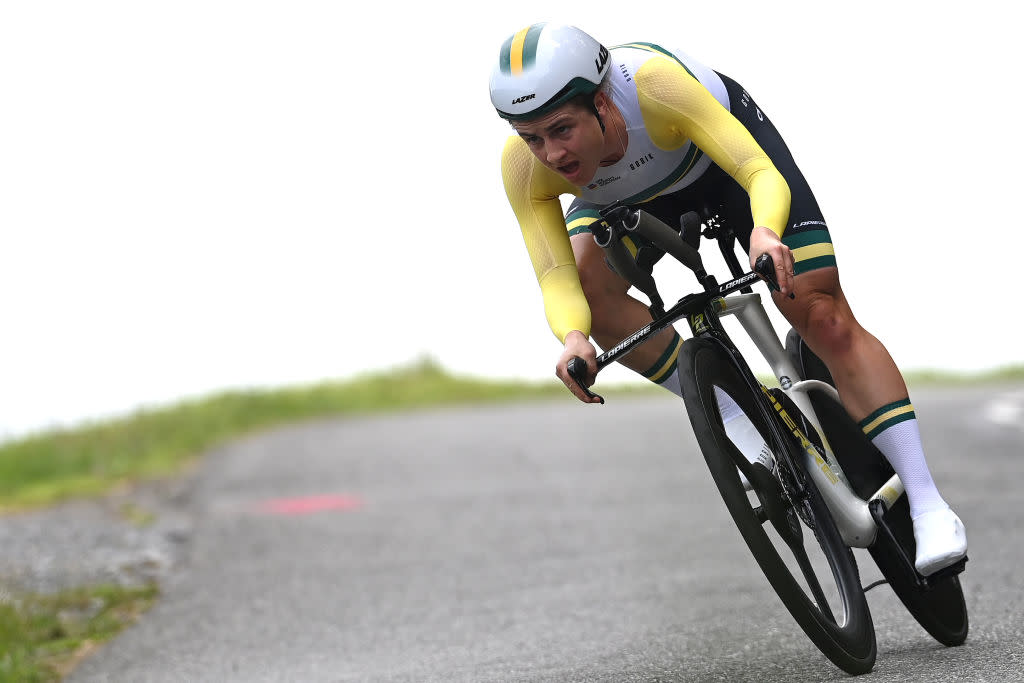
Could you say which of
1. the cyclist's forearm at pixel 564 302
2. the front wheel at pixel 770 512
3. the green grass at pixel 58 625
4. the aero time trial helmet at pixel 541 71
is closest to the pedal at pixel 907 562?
the front wheel at pixel 770 512

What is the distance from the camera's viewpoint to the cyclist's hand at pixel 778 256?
3.60m

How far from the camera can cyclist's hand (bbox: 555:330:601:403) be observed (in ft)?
12.5

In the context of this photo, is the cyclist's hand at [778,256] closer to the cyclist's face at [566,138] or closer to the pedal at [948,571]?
the cyclist's face at [566,138]

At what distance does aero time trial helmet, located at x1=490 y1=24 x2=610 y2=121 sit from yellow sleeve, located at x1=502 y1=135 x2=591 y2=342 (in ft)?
1.21

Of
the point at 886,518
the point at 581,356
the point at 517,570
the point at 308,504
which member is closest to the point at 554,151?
the point at 581,356

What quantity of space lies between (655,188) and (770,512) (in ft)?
3.59

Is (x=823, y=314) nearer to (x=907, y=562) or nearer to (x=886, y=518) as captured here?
(x=886, y=518)

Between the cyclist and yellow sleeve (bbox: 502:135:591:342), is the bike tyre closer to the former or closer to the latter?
the cyclist

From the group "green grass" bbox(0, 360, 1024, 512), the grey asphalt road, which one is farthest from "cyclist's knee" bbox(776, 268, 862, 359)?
"green grass" bbox(0, 360, 1024, 512)

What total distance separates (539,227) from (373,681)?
1.86 metres

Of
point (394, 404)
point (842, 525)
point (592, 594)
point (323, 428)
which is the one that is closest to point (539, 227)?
point (842, 525)

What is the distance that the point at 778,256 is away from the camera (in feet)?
11.8

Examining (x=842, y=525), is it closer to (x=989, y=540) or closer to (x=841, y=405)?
(x=841, y=405)

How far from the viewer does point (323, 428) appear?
16688 millimetres
